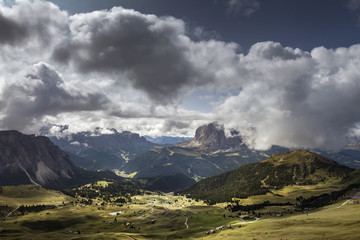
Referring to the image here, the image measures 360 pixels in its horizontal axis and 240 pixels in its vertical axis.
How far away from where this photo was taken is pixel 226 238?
6270 inches

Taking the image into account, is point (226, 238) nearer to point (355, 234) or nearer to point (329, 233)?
point (329, 233)

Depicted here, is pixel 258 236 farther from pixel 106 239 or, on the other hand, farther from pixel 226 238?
pixel 106 239

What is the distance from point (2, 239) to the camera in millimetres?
196875

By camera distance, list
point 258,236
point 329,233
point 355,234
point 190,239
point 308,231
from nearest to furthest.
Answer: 1. point 355,234
2. point 329,233
3. point 308,231
4. point 258,236
5. point 190,239

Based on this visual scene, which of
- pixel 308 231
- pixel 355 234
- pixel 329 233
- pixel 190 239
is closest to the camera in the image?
pixel 355 234

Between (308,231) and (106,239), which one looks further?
(106,239)

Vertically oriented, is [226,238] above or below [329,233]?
below

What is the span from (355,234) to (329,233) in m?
15.3

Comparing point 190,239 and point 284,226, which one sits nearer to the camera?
point 284,226

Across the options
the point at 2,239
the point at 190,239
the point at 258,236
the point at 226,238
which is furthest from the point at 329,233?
the point at 2,239

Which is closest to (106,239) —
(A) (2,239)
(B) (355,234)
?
(A) (2,239)

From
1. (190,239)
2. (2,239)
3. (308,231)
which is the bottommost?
(190,239)

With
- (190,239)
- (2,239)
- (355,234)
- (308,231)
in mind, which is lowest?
(190,239)

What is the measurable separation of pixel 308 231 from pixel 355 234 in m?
33.9
